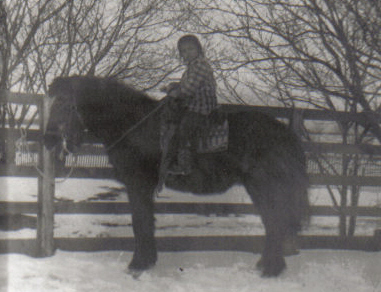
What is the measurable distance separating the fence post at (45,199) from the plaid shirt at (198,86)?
5.42ft

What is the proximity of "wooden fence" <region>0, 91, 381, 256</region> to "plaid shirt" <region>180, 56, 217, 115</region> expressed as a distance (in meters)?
1.06

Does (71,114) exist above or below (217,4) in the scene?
below

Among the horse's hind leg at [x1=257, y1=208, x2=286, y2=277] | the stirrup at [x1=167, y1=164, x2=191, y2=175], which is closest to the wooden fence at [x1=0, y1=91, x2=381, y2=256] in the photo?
the horse's hind leg at [x1=257, y1=208, x2=286, y2=277]

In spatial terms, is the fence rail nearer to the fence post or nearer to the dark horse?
the fence post

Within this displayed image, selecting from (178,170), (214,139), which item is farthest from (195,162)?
(214,139)

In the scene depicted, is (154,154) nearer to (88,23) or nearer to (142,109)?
(142,109)

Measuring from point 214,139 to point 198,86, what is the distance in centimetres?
56

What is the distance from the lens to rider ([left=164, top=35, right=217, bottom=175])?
4.33 meters

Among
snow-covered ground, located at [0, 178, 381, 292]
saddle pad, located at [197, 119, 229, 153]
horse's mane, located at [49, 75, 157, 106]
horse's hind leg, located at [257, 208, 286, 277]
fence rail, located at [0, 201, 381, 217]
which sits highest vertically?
horse's mane, located at [49, 75, 157, 106]

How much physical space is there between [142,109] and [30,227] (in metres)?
3.57

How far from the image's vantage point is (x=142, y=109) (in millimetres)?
4684

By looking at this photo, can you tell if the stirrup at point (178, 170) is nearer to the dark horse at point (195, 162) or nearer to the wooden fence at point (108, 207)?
the dark horse at point (195, 162)

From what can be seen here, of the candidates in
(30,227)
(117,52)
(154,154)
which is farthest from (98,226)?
(154,154)

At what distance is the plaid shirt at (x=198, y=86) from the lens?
170 inches
